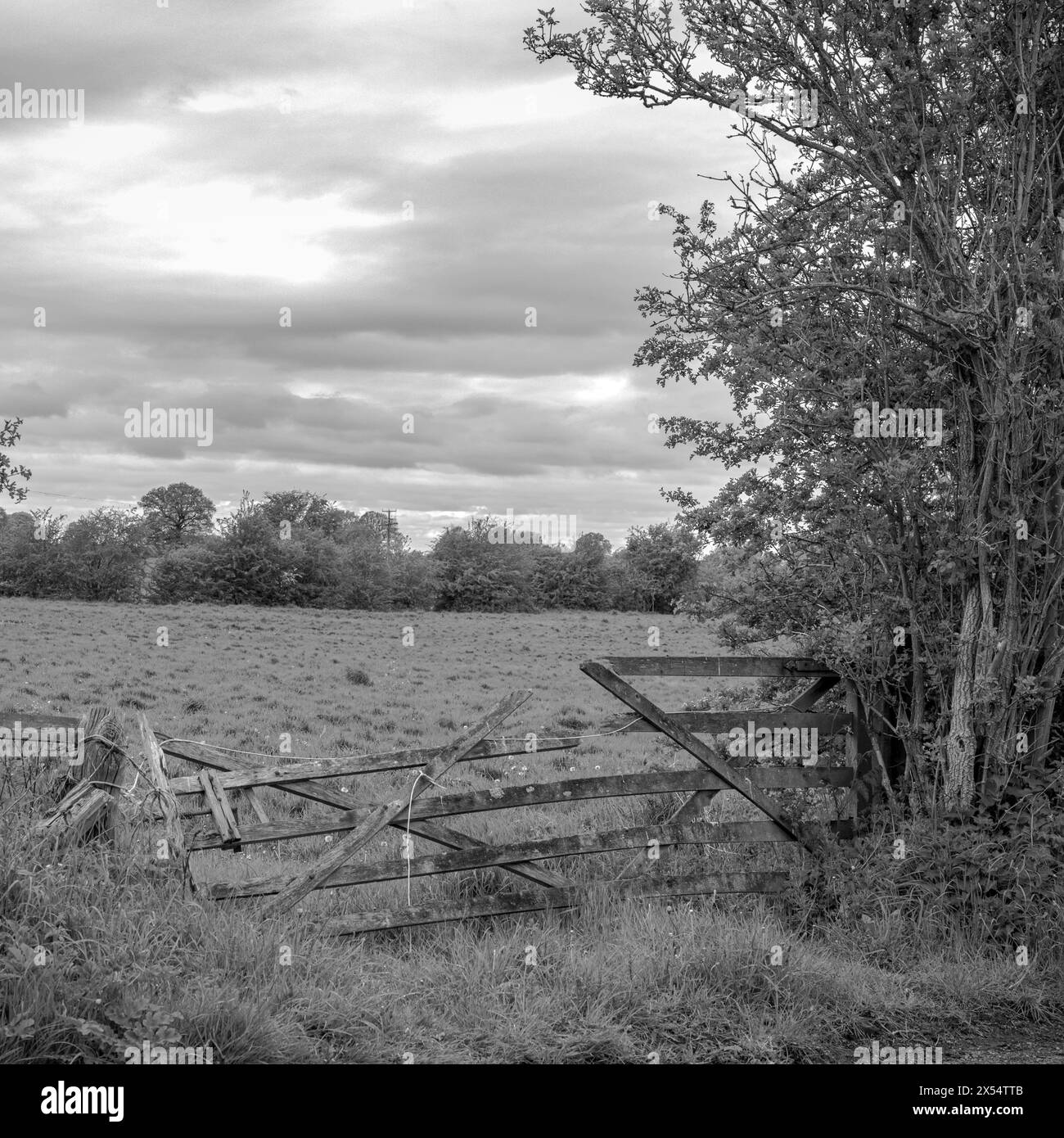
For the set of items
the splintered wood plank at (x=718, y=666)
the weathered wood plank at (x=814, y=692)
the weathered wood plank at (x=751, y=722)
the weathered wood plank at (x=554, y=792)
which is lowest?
the weathered wood plank at (x=554, y=792)

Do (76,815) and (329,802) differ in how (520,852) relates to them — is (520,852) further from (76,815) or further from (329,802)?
(76,815)

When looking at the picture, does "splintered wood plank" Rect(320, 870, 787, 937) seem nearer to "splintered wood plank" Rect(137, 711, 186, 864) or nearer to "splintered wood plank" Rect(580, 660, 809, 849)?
"splintered wood plank" Rect(580, 660, 809, 849)

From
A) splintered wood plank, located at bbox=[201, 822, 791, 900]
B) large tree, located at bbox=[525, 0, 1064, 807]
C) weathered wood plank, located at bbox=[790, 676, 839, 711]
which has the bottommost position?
splintered wood plank, located at bbox=[201, 822, 791, 900]

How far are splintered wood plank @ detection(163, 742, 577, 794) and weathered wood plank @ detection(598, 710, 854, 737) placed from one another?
1.52 meters

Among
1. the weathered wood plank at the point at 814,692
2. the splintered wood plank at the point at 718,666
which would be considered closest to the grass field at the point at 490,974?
the splintered wood plank at the point at 718,666

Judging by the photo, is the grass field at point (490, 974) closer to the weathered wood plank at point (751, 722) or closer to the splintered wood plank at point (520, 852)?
the splintered wood plank at point (520, 852)

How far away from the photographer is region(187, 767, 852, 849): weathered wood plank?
6109mm

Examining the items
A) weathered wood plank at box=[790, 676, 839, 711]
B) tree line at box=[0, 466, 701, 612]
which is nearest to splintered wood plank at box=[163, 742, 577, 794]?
weathered wood plank at box=[790, 676, 839, 711]

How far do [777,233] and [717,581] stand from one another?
10.1 feet

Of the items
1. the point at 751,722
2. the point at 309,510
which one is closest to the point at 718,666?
the point at 751,722

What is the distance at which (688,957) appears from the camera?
5.77 m

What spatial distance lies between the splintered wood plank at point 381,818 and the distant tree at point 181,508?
296 ft

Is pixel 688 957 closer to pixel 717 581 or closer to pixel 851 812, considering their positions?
pixel 851 812

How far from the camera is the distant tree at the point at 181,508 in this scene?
93562 mm
